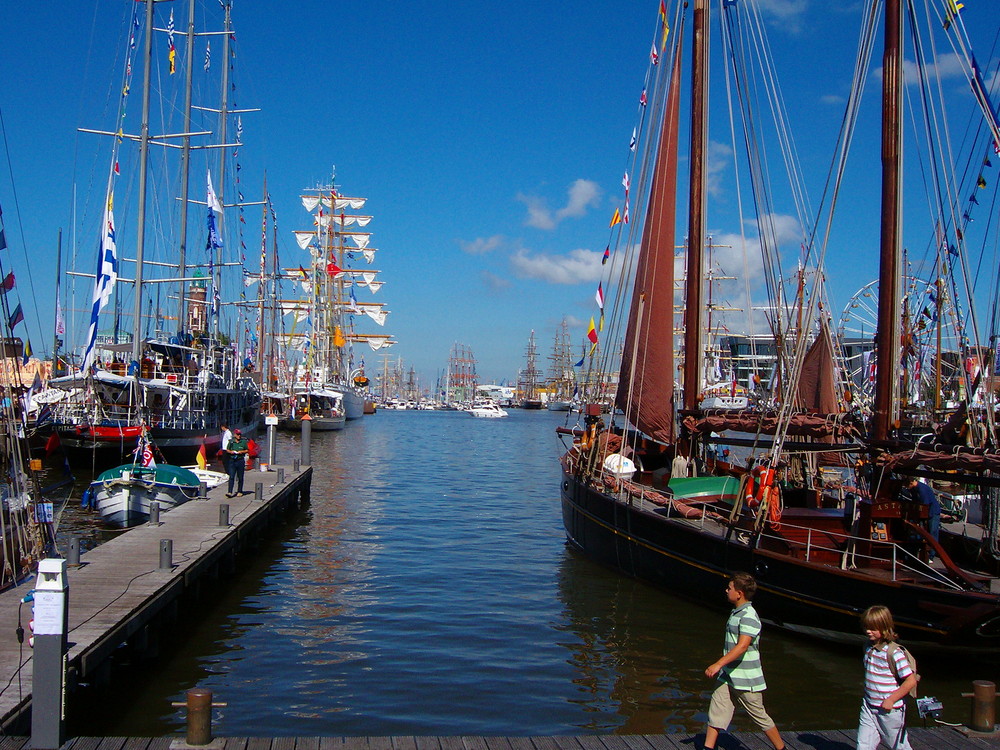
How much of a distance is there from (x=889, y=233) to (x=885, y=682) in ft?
29.4

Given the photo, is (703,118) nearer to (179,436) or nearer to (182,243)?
(179,436)

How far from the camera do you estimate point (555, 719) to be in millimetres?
10836

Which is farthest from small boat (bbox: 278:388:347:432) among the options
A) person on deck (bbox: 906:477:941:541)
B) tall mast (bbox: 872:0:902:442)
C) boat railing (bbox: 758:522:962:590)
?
tall mast (bbox: 872:0:902:442)

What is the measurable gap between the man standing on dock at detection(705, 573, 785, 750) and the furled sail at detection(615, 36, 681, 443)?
11.9 metres

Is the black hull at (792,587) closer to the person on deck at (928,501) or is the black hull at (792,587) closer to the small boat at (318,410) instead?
the person on deck at (928,501)

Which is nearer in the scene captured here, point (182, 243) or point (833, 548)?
point (833, 548)

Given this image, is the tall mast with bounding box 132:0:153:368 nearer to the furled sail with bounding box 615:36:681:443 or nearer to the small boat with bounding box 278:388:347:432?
the furled sail with bounding box 615:36:681:443

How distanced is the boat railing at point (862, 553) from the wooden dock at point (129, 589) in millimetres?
8835

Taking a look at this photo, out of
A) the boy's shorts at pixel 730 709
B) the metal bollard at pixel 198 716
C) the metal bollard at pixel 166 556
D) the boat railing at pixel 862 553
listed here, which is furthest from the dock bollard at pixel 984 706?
the metal bollard at pixel 166 556

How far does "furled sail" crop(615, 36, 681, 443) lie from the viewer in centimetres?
2008

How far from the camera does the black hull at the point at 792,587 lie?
1135 cm


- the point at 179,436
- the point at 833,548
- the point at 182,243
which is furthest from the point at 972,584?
the point at 182,243

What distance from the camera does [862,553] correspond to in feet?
43.5

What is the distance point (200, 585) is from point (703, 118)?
14.8 m
